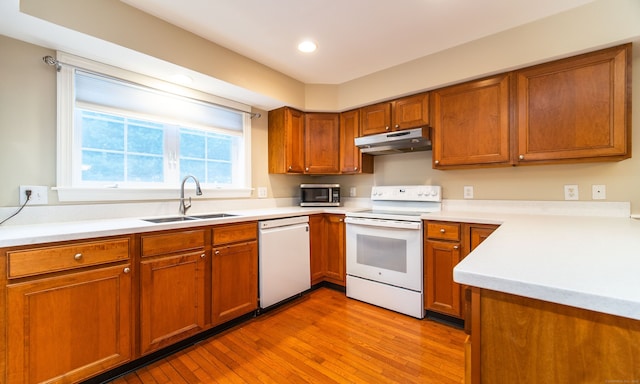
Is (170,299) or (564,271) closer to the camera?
(564,271)

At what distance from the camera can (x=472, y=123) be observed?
2316 millimetres

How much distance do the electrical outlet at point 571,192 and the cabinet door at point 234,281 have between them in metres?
2.60

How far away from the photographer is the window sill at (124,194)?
1.80 m

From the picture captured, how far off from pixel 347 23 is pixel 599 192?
7.65 feet

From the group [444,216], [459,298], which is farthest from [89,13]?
[459,298]

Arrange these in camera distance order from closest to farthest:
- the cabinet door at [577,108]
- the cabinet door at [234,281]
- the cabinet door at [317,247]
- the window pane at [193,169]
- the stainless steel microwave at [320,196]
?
the cabinet door at [577,108], the cabinet door at [234,281], the window pane at [193,169], the cabinet door at [317,247], the stainless steel microwave at [320,196]

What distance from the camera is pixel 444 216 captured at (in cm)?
218

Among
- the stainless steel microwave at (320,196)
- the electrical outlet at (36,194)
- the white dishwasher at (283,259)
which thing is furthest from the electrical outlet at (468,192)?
the electrical outlet at (36,194)

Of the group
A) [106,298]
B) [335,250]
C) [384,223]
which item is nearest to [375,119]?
[384,223]

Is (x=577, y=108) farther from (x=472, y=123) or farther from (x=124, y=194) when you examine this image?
(x=124, y=194)

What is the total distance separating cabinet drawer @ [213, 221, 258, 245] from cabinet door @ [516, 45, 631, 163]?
2.29m

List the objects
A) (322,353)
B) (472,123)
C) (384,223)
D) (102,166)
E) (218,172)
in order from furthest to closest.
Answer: (218,172) < (384,223) < (472,123) < (102,166) < (322,353)

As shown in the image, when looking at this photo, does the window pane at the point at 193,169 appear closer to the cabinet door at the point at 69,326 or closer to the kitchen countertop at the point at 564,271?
the cabinet door at the point at 69,326

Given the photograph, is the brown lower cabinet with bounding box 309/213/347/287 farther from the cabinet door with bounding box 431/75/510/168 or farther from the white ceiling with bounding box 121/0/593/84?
the white ceiling with bounding box 121/0/593/84
